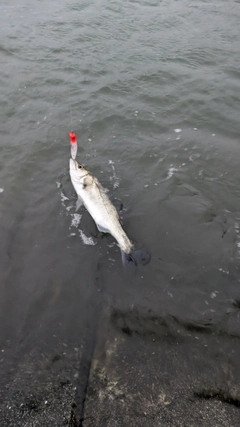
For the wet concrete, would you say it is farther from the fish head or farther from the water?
the fish head

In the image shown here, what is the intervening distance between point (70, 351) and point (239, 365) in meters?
2.34

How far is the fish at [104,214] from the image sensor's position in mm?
5582

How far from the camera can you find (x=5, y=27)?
48.3 feet

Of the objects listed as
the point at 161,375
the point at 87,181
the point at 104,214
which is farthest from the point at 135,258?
the point at 161,375

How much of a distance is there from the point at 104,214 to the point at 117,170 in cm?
222

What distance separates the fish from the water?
13.3 inches

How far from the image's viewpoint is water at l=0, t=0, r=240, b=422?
532 centimetres

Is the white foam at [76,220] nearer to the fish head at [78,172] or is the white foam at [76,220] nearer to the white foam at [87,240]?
the white foam at [87,240]

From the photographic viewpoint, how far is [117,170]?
7.77 meters

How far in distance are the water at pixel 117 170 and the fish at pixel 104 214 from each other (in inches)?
13.3

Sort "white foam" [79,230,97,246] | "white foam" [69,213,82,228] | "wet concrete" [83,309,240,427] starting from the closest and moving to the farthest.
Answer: "wet concrete" [83,309,240,427] < "white foam" [79,230,97,246] < "white foam" [69,213,82,228]

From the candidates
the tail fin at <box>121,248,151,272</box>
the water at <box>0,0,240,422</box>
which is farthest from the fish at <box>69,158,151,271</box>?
the water at <box>0,0,240,422</box>

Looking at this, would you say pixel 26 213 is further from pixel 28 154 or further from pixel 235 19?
pixel 235 19

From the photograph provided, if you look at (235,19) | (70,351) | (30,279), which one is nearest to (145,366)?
(70,351)
